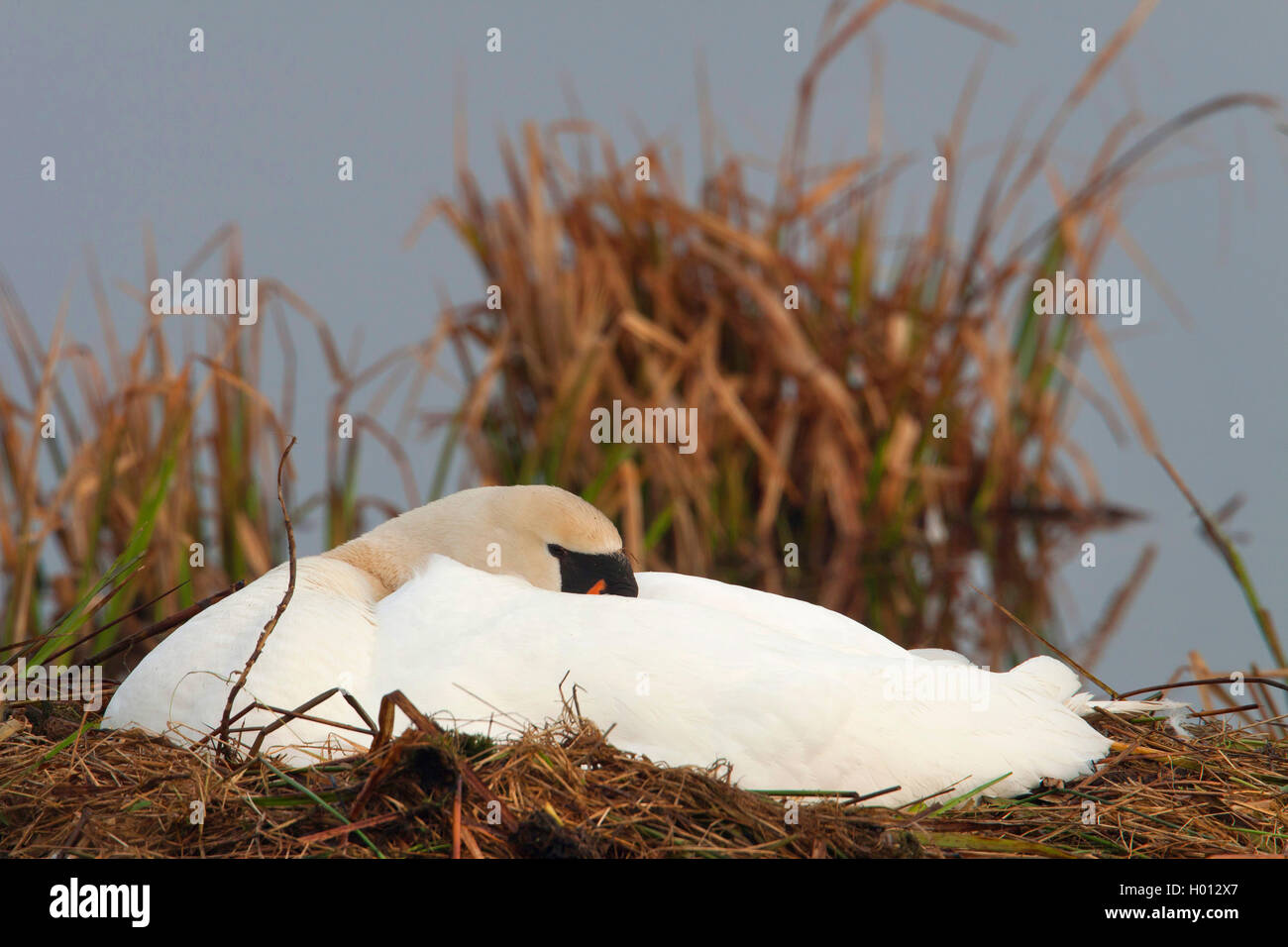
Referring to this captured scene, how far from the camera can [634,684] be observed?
2.11m

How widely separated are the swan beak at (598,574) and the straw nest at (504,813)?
653 mm

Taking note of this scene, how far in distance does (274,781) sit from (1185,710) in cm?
181

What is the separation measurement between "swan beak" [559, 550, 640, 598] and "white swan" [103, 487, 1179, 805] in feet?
0.99

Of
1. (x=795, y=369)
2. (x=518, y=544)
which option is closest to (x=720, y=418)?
(x=795, y=369)

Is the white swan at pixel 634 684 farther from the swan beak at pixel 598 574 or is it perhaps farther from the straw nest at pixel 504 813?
the swan beak at pixel 598 574

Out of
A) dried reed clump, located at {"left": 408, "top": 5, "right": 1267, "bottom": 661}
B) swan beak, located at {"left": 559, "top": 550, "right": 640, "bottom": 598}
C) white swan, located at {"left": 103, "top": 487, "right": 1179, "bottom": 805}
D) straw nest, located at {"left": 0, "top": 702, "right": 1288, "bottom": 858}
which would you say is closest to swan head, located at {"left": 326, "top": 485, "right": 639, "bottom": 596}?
swan beak, located at {"left": 559, "top": 550, "right": 640, "bottom": 598}

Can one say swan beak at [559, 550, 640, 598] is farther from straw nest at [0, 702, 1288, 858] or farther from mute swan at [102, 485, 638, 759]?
straw nest at [0, 702, 1288, 858]

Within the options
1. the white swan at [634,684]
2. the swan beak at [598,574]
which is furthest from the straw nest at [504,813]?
the swan beak at [598,574]

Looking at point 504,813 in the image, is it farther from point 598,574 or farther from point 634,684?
point 598,574

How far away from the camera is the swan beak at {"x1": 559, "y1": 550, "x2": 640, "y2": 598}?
8.92 ft

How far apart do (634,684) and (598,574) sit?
0.66 m
